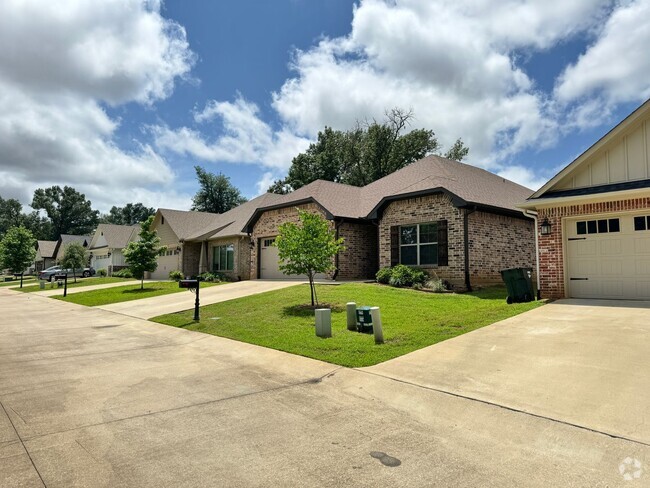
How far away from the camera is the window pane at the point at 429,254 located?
676 inches

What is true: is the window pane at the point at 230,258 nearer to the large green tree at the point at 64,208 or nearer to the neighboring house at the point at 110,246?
the neighboring house at the point at 110,246

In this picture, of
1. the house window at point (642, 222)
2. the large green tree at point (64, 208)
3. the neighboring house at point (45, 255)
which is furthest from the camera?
the large green tree at point (64, 208)

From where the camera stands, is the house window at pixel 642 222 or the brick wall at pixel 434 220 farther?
the brick wall at pixel 434 220

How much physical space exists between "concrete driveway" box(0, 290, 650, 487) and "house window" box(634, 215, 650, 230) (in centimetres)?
921

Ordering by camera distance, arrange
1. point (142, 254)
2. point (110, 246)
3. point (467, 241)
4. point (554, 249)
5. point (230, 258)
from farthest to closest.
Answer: point (110, 246) < point (230, 258) < point (142, 254) < point (467, 241) < point (554, 249)

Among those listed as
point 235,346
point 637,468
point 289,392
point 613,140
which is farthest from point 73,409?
point 613,140

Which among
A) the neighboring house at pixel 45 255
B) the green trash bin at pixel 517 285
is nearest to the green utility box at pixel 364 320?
the green trash bin at pixel 517 285

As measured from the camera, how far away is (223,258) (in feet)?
94.3

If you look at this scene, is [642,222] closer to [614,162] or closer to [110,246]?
[614,162]

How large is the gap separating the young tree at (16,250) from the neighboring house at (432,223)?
91.0 ft

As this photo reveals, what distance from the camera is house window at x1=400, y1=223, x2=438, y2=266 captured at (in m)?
17.3

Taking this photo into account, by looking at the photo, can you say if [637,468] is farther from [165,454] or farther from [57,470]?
[57,470]

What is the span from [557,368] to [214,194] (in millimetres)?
57128

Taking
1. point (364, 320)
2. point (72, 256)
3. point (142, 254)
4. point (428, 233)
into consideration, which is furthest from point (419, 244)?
point (72, 256)
